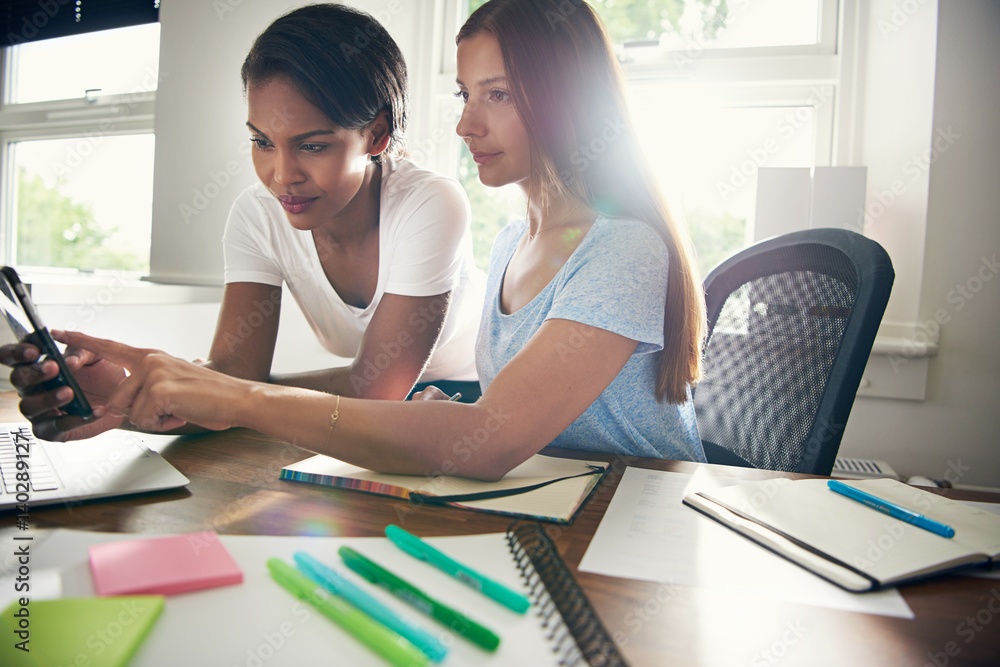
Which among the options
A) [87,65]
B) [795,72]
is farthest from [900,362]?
[87,65]

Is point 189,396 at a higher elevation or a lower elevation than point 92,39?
lower

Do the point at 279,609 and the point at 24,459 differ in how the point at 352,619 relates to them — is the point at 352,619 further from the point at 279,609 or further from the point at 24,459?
the point at 24,459

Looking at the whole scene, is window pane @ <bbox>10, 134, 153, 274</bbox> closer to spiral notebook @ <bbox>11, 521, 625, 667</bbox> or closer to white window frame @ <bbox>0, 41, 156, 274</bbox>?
white window frame @ <bbox>0, 41, 156, 274</bbox>

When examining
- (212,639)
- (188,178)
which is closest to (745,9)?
(188,178)

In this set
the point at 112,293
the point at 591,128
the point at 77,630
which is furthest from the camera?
the point at 112,293

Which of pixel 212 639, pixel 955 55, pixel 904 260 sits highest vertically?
pixel 955 55

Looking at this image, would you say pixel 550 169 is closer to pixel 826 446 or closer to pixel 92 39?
pixel 826 446

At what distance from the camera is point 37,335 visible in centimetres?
64

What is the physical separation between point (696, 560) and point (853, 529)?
0.16m

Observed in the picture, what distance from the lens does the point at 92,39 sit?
256 cm

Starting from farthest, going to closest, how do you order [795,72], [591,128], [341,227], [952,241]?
[795,72] → [952,241] → [341,227] → [591,128]

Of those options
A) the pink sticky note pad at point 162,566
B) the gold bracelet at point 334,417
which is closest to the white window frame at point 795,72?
the gold bracelet at point 334,417

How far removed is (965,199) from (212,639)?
7.46 feet

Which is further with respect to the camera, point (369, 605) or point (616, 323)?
point (616, 323)
